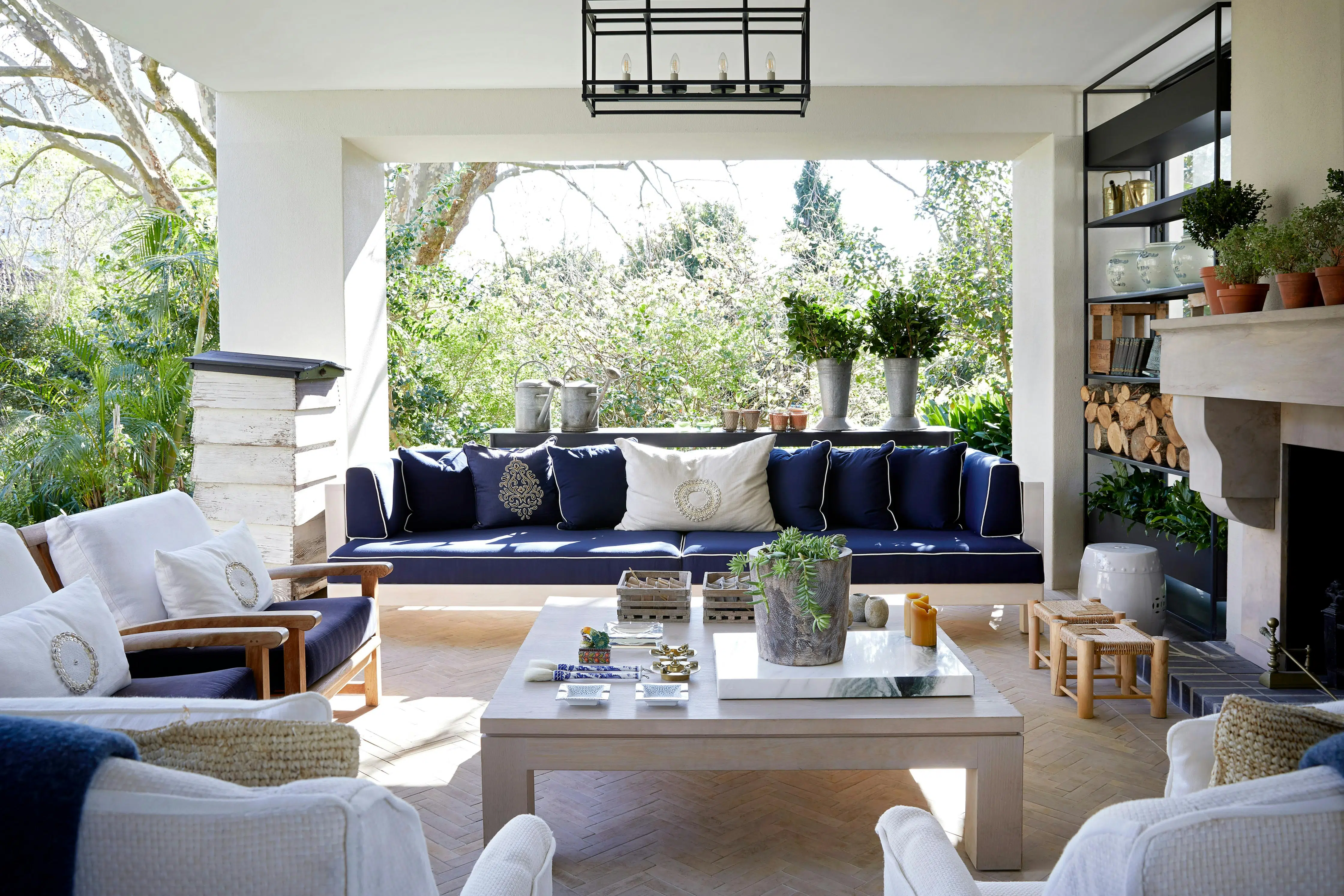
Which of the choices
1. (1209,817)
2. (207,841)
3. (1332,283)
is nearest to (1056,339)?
(1332,283)

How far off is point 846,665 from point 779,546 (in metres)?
0.37

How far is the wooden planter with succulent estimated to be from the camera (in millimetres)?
2732

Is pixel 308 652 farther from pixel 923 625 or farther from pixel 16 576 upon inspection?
pixel 923 625

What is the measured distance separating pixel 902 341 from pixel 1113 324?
1031mm

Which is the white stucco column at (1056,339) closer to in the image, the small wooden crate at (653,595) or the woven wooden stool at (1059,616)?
the woven wooden stool at (1059,616)

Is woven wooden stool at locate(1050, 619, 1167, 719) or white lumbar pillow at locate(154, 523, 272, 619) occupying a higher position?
white lumbar pillow at locate(154, 523, 272, 619)

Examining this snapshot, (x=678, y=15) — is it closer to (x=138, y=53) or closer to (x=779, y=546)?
(x=779, y=546)

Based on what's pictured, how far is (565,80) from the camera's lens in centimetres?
529

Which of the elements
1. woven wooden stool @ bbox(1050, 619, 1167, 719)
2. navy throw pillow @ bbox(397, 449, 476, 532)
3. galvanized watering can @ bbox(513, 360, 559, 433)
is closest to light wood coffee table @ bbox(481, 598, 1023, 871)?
woven wooden stool @ bbox(1050, 619, 1167, 719)

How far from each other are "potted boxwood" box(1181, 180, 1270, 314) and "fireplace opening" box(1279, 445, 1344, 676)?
25.5 inches

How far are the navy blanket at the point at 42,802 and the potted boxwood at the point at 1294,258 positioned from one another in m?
3.47

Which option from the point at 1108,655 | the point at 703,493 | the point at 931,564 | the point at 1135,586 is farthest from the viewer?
the point at 703,493

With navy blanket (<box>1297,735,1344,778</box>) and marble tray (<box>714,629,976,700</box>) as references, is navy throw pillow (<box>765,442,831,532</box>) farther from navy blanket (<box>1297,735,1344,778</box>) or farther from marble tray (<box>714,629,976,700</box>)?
navy blanket (<box>1297,735,1344,778</box>)

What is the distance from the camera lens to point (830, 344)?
554 centimetres
